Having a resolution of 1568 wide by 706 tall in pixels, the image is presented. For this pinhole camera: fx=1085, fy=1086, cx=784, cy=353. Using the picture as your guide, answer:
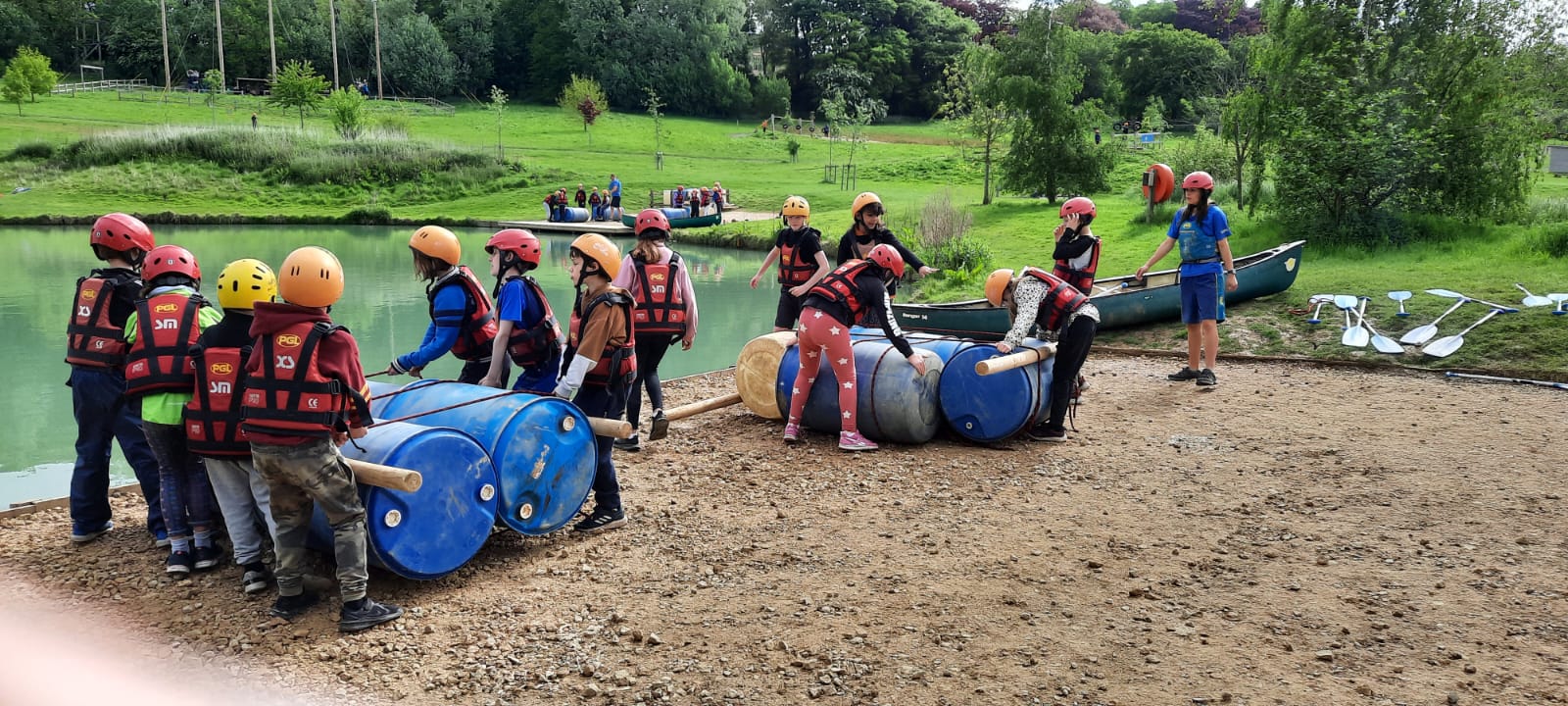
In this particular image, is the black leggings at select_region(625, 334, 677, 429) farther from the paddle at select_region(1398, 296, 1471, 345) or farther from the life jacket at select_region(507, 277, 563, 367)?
the paddle at select_region(1398, 296, 1471, 345)

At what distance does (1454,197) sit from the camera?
63.6ft

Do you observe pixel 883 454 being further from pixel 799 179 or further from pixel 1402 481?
pixel 799 179

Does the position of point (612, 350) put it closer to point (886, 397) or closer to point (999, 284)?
point (886, 397)

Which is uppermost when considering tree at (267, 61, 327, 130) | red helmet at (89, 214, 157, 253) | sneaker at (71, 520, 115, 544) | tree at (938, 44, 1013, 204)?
tree at (267, 61, 327, 130)

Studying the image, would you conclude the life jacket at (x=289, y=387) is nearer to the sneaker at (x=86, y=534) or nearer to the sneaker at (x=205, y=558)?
the sneaker at (x=205, y=558)

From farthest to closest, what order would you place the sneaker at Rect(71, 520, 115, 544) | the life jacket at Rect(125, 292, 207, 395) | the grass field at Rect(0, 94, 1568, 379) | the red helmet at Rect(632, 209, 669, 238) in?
1. the grass field at Rect(0, 94, 1568, 379)
2. the red helmet at Rect(632, 209, 669, 238)
3. the sneaker at Rect(71, 520, 115, 544)
4. the life jacket at Rect(125, 292, 207, 395)

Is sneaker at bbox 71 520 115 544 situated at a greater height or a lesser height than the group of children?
lesser

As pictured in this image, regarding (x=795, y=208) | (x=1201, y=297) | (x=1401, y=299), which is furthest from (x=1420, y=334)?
(x=795, y=208)

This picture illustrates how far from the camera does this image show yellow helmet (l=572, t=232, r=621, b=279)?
22.8ft

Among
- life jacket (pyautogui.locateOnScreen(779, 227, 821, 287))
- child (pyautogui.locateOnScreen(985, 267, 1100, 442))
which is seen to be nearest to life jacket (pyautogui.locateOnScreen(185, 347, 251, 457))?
child (pyautogui.locateOnScreen(985, 267, 1100, 442))

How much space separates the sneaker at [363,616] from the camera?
545 cm

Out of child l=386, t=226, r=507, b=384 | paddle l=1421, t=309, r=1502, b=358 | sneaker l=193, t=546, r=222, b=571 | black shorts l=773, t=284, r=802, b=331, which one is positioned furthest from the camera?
paddle l=1421, t=309, r=1502, b=358

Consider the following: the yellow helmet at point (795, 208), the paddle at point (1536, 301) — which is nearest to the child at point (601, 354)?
the yellow helmet at point (795, 208)

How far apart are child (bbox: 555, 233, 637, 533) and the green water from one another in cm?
481
